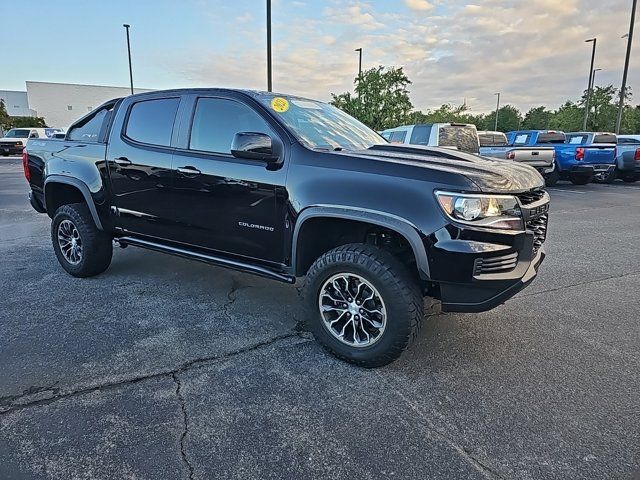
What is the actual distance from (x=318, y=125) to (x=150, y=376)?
230 cm

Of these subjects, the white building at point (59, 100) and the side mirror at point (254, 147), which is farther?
the white building at point (59, 100)

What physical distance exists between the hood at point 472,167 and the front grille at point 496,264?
0.41 meters

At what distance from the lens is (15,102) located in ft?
207

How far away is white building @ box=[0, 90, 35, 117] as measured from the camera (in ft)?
202

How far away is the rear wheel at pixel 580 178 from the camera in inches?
549

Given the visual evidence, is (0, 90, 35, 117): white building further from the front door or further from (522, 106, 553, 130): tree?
the front door

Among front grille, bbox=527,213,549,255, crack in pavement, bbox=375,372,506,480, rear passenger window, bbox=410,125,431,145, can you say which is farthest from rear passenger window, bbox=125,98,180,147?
rear passenger window, bbox=410,125,431,145

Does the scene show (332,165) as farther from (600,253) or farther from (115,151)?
(600,253)

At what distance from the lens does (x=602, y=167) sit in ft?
44.4

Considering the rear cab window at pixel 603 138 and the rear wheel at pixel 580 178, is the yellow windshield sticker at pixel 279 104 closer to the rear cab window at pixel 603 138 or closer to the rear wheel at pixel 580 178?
the rear wheel at pixel 580 178

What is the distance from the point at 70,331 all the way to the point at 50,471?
1612mm

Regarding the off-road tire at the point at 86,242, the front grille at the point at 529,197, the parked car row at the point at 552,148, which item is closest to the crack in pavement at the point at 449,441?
the front grille at the point at 529,197

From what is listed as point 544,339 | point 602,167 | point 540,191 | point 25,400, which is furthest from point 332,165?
point 602,167

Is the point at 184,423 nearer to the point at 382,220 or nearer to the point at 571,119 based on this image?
the point at 382,220
